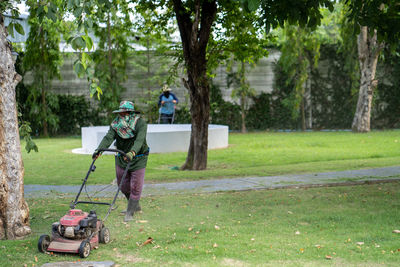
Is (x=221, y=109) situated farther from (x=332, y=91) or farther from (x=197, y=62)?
(x=197, y=62)

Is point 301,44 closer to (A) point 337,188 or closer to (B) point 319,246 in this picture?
(A) point 337,188

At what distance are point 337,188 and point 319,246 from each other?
3.83 meters

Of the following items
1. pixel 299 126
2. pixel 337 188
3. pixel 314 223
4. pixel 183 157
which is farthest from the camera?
pixel 299 126

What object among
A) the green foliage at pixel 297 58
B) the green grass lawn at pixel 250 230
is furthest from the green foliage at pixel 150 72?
the green grass lawn at pixel 250 230

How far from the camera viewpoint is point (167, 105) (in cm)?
2019

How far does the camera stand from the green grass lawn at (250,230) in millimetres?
5312

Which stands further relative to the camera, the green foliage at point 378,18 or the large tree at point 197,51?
the large tree at point 197,51

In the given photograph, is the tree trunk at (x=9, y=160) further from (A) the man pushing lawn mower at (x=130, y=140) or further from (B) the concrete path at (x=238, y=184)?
(B) the concrete path at (x=238, y=184)

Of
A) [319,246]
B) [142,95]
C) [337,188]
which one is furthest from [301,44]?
[319,246]

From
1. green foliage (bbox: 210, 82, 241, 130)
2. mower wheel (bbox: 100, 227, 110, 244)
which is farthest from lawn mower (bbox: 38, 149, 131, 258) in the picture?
green foliage (bbox: 210, 82, 241, 130)

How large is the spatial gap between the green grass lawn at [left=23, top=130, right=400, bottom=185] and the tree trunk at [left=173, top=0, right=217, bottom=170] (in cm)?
57

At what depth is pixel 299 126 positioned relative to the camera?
22.8 meters

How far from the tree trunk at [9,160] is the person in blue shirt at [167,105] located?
43.3 ft

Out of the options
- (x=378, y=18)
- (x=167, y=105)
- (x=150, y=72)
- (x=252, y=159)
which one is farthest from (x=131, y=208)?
(x=150, y=72)
